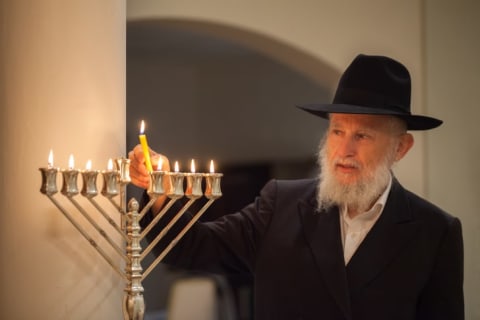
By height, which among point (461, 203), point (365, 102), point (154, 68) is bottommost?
point (461, 203)

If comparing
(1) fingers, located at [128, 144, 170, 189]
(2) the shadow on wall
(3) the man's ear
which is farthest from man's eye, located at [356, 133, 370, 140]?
(2) the shadow on wall

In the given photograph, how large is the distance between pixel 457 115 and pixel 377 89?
1.53m

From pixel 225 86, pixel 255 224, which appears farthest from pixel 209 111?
pixel 255 224

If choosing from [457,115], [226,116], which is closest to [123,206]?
[457,115]

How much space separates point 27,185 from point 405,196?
108 centimetres

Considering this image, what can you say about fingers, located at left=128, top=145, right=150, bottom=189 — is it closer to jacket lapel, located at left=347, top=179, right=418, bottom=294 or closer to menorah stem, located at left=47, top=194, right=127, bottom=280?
menorah stem, located at left=47, top=194, right=127, bottom=280

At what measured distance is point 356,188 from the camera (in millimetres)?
2697

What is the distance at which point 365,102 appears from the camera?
2.72 m

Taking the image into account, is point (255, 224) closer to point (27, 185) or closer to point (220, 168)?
point (27, 185)

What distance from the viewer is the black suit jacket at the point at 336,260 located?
2689 mm

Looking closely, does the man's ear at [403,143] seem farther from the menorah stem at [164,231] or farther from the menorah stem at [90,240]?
the menorah stem at [90,240]

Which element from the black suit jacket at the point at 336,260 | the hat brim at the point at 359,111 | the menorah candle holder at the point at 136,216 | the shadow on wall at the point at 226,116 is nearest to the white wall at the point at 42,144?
the menorah candle holder at the point at 136,216

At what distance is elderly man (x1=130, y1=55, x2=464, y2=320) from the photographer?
106 inches

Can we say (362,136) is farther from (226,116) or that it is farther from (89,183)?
(226,116)
